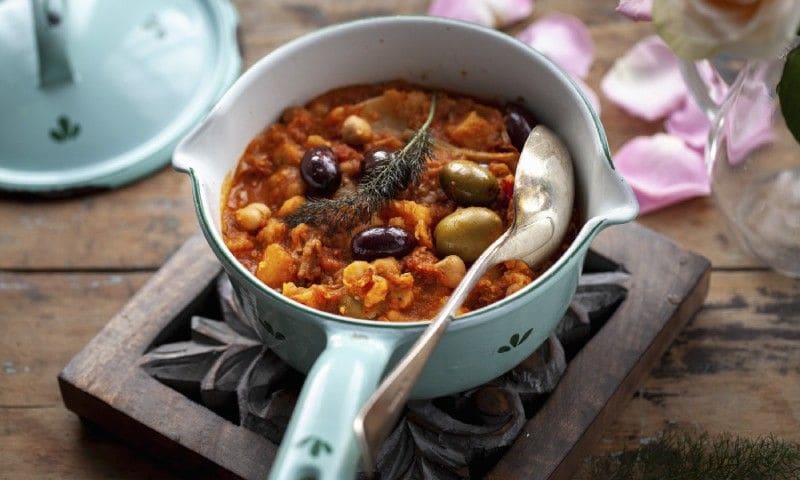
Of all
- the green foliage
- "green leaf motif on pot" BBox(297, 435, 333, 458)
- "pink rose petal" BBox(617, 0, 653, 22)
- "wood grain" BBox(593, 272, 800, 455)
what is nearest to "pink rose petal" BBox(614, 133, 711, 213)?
"wood grain" BBox(593, 272, 800, 455)

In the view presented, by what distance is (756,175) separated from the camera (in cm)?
195

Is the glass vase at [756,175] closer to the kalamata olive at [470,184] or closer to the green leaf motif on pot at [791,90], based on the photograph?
the green leaf motif on pot at [791,90]

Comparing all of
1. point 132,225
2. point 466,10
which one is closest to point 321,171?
point 132,225

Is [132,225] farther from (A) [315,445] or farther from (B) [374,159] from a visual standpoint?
(A) [315,445]

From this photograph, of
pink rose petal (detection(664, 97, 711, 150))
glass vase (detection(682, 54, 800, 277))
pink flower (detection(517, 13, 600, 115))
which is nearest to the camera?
glass vase (detection(682, 54, 800, 277))

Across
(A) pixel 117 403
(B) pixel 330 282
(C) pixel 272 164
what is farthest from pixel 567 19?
(A) pixel 117 403

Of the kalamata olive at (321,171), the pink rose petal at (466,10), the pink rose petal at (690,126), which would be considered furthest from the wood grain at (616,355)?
the pink rose petal at (466,10)

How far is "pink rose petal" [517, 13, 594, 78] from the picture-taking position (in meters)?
2.25

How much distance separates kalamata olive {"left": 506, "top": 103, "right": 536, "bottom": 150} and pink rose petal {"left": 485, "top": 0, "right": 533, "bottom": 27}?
2.27ft

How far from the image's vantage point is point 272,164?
170cm

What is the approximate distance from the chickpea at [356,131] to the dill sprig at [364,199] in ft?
0.30

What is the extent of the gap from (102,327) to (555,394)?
2.62 feet

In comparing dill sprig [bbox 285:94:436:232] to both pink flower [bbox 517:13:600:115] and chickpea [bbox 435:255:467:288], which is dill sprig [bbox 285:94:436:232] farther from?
pink flower [bbox 517:13:600:115]

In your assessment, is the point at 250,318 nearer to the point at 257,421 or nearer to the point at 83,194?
the point at 257,421
